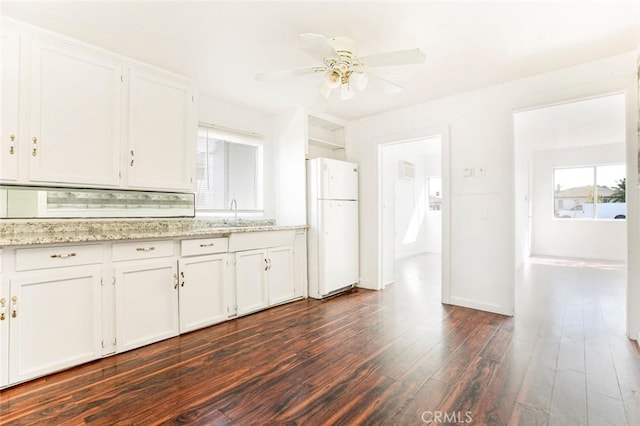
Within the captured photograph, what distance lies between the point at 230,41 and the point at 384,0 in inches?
48.8

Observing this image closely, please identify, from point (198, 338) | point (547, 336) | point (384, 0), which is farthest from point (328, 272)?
point (384, 0)

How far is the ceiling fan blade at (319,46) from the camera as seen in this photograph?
180 cm

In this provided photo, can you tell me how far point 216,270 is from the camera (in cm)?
304

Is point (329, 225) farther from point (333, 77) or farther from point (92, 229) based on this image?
point (92, 229)

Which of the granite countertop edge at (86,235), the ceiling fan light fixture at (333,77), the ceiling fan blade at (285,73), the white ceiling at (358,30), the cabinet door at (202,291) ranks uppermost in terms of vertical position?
the white ceiling at (358,30)

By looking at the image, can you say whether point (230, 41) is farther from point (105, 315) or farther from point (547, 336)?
point (547, 336)

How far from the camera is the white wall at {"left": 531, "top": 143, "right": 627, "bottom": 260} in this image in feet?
21.9

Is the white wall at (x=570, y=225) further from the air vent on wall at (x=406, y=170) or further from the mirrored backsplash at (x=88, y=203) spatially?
the mirrored backsplash at (x=88, y=203)

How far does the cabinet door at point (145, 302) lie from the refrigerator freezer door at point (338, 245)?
185cm

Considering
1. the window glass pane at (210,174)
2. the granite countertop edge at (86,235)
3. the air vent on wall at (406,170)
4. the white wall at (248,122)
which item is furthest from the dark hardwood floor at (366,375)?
the air vent on wall at (406,170)

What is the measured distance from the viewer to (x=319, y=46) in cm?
193

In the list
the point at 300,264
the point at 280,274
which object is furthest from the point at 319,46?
the point at 300,264

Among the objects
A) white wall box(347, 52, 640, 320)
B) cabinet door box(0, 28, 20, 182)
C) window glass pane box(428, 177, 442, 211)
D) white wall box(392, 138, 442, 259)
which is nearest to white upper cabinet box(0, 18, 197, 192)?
cabinet door box(0, 28, 20, 182)

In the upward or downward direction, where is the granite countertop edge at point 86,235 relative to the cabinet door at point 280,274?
upward
